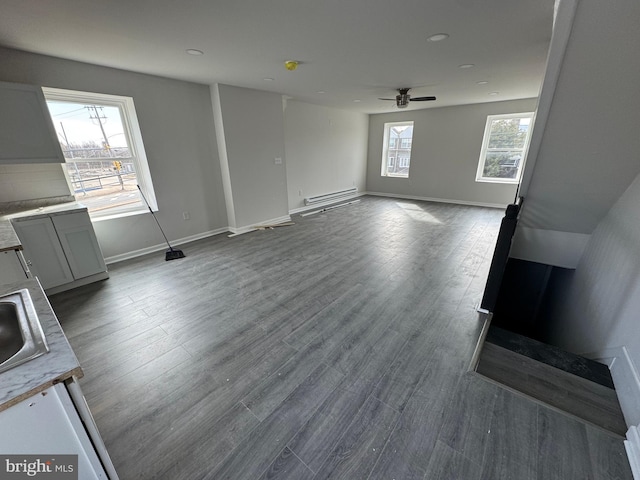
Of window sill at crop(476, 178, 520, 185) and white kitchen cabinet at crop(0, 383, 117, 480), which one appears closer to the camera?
white kitchen cabinet at crop(0, 383, 117, 480)

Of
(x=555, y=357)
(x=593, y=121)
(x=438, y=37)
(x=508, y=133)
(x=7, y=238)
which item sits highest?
(x=438, y=37)

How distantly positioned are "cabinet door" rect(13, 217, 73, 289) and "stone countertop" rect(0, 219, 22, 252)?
245 mm

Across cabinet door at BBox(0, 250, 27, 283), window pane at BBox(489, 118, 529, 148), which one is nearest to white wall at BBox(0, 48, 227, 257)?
cabinet door at BBox(0, 250, 27, 283)

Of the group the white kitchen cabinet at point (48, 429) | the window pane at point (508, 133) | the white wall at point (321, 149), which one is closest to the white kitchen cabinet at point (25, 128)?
the white kitchen cabinet at point (48, 429)

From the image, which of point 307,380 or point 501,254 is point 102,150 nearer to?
point 307,380

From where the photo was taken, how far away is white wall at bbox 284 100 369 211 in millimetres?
5625

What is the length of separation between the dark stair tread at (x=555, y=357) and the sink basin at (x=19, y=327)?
2664mm

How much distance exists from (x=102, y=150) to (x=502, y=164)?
7514 mm

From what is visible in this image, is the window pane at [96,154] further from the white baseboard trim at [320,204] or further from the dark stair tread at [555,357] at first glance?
the dark stair tread at [555,357]

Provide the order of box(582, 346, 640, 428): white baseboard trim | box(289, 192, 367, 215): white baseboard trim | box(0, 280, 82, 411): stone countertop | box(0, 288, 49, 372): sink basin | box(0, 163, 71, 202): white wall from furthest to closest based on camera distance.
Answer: box(289, 192, 367, 215): white baseboard trim
box(0, 163, 71, 202): white wall
box(582, 346, 640, 428): white baseboard trim
box(0, 288, 49, 372): sink basin
box(0, 280, 82, 411): stone countertop

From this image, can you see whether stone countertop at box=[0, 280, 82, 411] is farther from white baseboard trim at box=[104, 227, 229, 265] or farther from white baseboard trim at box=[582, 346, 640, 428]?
white baseboard trim at box=[104, 227, 229, 265]

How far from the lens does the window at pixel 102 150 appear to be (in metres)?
3.01


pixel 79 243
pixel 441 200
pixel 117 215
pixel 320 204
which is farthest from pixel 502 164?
pixel 79 243

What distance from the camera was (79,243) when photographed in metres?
2.79
